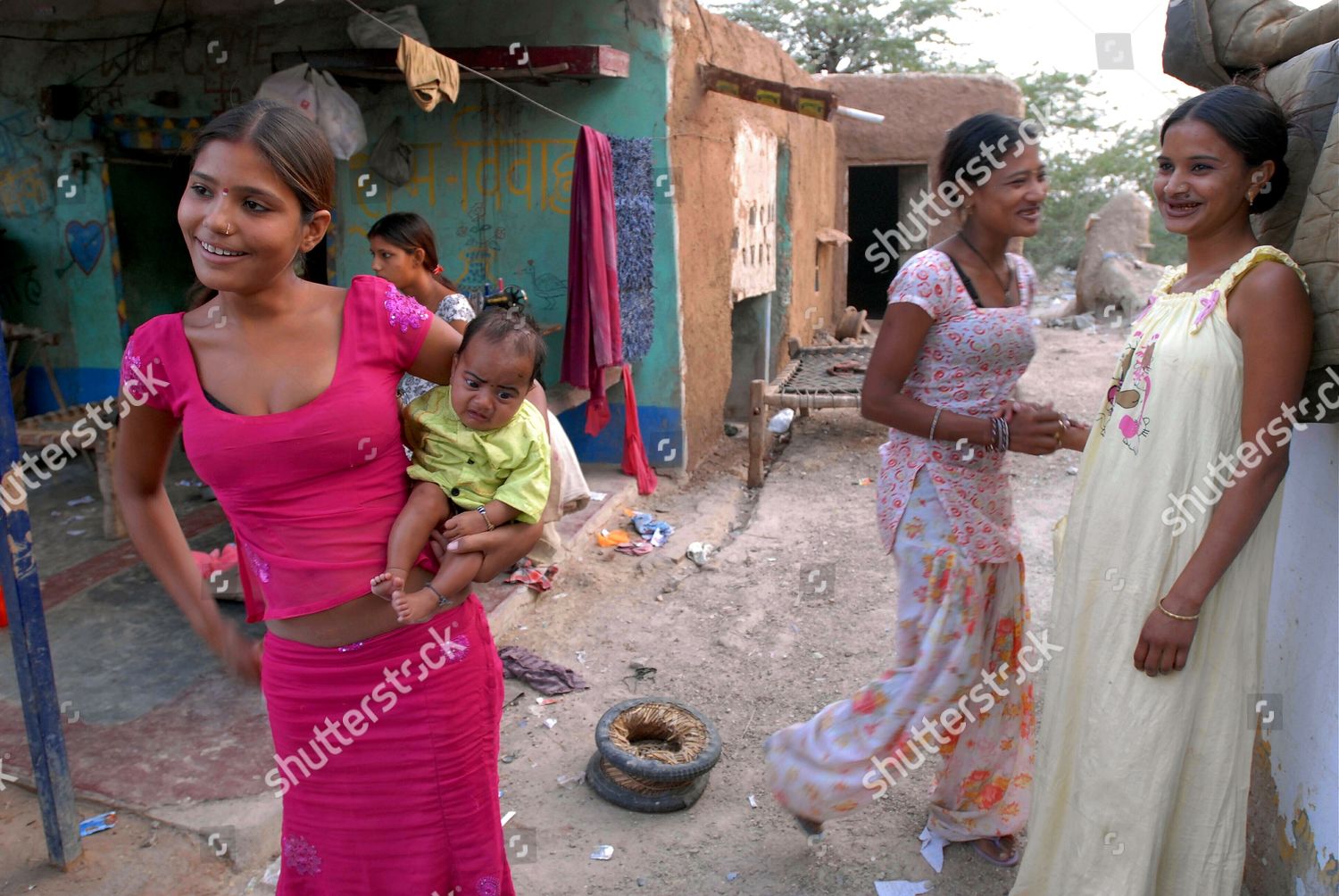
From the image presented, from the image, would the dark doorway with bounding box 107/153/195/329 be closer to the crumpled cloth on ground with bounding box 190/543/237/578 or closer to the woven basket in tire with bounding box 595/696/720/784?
the crumpled cloth on ground with bounding box 190/543/237/578

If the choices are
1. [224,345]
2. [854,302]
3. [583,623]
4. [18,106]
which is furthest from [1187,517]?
[854,302]

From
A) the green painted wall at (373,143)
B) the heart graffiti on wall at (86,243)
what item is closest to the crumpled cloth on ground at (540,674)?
the green painted wall at (373,143)

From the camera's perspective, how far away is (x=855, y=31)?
19.0m

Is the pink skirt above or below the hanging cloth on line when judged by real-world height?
below

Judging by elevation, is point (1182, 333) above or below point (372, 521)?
above

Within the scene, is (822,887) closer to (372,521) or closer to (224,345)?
(372,521)

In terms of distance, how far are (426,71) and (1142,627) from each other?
4175mm

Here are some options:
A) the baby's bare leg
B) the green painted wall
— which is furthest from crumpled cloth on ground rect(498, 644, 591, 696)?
the green painted wall

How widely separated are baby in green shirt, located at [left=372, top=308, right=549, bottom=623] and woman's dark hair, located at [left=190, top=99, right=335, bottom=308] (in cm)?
36

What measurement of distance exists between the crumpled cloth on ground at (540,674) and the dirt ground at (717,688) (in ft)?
0.24

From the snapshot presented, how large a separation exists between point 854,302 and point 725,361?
10387 mm

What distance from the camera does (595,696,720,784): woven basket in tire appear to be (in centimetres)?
304

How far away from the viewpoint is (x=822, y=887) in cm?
267

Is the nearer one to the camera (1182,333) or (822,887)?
(1182,333)
